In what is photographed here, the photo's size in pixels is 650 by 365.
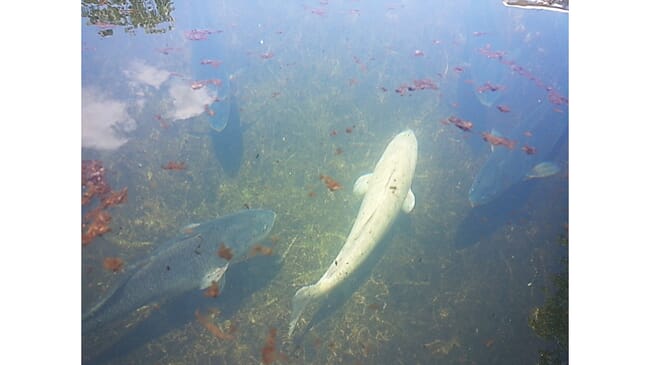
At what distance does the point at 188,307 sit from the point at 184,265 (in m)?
0.45

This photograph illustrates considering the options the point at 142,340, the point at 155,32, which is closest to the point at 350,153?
the point at 142,340

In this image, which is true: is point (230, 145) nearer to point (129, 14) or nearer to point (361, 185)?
point (361, 185)

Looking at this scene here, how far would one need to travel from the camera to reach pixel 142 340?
355 centimetres

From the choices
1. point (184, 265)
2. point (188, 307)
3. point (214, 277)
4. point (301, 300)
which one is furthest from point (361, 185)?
point (188, 307)

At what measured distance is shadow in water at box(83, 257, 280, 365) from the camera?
3.46 meters

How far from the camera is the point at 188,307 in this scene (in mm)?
3705

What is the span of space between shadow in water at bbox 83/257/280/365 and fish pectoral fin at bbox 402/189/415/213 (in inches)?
63.0

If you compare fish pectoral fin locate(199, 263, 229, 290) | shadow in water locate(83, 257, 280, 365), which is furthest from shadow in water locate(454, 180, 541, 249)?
fish pectoral fin locate(199, 263, 229, 290)

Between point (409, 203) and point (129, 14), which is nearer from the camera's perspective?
point (409, 203)

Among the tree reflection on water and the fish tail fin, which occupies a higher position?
the tree reflection on water

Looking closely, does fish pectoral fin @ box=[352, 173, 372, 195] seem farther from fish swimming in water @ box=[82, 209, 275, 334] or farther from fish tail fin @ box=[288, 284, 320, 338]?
fish tail fin @ box=[288, 284, 320, 338]

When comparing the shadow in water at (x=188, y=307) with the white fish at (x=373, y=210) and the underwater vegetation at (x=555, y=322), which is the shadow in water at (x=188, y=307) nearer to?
the white fish at (x=373, y=210)
